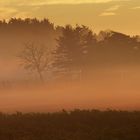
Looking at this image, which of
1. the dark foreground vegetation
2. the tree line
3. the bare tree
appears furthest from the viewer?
the bare tree

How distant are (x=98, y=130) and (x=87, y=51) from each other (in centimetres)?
7736

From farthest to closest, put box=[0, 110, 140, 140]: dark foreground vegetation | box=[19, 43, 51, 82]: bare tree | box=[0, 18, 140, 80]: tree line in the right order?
box=[19, 43, 51, 82]: bare tree
box=[0, 18, 140, 80]: tree line
box=[0, 110, 140, 140]: dark foreground vegetation

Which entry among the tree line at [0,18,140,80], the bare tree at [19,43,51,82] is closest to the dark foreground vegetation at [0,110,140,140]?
the tree line at [0,18,140,80]

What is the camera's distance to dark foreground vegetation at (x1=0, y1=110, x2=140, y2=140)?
74.5ft

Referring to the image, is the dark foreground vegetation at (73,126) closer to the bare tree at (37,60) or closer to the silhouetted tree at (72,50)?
the silhouetted tree at (72,50)

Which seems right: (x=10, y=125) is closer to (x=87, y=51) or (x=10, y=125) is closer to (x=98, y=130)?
(x=98, y=130)

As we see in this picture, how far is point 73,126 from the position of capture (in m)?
24.5

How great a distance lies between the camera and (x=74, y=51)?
328ft

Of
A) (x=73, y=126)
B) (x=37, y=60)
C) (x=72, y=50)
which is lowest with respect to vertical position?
(x=73, y=126)

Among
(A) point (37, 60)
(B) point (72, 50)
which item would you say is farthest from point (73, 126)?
(A) point (37, 60)

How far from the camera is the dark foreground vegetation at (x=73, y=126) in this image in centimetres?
2272

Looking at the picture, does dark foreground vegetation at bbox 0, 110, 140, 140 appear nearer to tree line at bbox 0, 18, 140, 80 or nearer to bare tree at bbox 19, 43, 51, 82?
tree line at bbox 0, 18, 140, 80

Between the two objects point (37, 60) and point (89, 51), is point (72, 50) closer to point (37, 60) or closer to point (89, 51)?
point (89, 51)

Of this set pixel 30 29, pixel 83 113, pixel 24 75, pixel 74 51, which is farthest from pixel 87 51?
pixel 83 113
